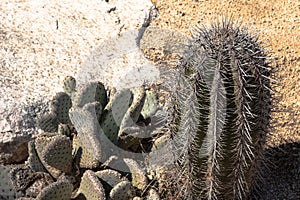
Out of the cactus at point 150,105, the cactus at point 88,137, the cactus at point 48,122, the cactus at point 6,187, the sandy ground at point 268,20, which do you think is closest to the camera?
the cactus at point 6,187

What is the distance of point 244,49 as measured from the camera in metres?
2.59

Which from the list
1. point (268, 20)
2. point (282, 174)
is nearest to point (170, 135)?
point (282, 174)

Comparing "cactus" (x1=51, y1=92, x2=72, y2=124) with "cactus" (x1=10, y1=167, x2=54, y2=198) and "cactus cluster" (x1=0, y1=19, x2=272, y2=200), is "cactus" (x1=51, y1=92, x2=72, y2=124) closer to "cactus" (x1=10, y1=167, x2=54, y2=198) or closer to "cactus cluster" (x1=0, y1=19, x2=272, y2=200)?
"cactus cluster" (x1=0, y1=19, x2=272, y2=200)

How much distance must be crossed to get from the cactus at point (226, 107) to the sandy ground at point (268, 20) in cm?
106

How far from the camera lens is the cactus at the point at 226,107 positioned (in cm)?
254

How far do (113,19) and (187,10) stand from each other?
1.96 ft

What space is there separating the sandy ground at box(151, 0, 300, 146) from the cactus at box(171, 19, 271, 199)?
1.06m

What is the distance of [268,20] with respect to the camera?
14.0 ft

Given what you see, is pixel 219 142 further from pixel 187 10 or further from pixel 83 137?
pixel 187 10

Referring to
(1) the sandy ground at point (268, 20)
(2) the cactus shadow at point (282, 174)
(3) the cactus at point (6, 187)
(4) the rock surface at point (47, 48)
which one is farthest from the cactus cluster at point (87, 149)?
(1) the sandy ground at point (268, 20)

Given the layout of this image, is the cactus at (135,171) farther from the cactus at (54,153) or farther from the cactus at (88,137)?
the cactus at (54,153)

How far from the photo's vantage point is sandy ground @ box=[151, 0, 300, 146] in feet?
12.5

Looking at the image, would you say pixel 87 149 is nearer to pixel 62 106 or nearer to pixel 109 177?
pixel 109 177

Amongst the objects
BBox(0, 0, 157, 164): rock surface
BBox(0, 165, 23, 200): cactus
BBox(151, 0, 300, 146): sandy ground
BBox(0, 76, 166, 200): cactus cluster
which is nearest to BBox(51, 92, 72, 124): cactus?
BBox(0, 76, 166, 200): cactus cluster
